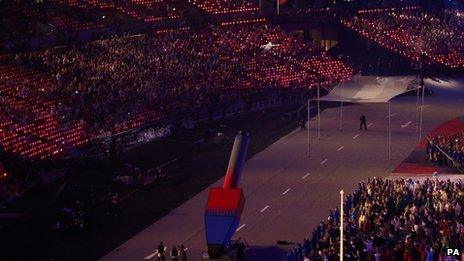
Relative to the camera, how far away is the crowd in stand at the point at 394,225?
34781 millimetres

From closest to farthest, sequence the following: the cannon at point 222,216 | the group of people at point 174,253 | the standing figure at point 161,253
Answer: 1. the group of people at point 174,253
2. the cannon at point 222,216
3. the standing figure at point 161,253

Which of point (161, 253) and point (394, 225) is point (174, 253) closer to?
point (161, 253)

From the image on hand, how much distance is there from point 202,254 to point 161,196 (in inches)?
466

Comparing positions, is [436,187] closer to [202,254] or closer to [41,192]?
[202,254]

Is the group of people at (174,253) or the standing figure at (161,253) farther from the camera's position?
the standing figure at (161,253)

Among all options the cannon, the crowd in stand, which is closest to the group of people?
the cannon

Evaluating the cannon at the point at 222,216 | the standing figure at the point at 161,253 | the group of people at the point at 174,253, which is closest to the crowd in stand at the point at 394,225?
the cannon at the point at 222,216

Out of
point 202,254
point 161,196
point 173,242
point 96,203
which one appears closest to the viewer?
point 202,254

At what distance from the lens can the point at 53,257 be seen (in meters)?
39.9

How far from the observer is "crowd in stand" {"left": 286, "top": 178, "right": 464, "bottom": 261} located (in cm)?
3478

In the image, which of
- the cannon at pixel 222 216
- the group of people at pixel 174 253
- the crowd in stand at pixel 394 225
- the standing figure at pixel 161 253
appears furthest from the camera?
the standing figure at pixel 161 253

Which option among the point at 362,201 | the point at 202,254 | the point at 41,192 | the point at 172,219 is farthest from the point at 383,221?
the point at 41,192

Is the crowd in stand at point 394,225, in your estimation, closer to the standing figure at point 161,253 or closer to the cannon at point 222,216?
the cannon at point 222,216

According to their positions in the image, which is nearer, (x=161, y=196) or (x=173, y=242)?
(x=173, y=242)
